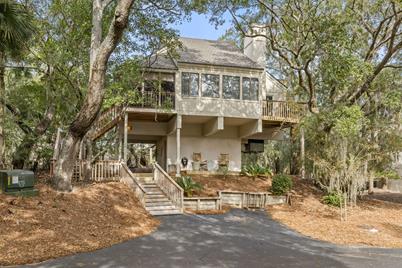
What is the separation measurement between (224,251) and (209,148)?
13.4m

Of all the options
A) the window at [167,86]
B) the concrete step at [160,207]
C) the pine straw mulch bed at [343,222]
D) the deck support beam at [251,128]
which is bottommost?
the pine straw mulch bed at [343,222]

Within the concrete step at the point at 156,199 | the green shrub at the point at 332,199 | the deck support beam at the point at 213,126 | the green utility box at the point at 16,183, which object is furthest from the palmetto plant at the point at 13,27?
the green shrub at the point at 332,199

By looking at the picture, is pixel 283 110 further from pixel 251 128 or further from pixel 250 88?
pixel 250 88

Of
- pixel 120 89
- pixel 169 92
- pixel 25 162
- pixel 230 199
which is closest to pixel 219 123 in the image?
pixel 169 92

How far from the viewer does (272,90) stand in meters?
23.4

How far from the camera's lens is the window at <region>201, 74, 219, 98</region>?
20031mm

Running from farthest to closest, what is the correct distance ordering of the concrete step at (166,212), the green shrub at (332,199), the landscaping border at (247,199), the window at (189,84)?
the window at (189,84) < the green shrub at (332,199) < the landscaping border at (247,199) < the concrete step at (166,212)

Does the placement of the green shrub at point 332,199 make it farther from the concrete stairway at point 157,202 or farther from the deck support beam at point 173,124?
the deck support beam at point 173,124

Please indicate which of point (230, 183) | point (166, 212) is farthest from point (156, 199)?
point (230, 183)

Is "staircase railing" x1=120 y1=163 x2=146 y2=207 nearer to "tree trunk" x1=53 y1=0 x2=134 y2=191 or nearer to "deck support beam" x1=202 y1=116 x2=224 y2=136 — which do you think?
"tree trunk" x1=53 y1=0 x2=134 y2=191

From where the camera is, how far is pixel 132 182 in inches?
586

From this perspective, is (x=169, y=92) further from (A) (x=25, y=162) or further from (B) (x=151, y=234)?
(B) (x=151, y=234)

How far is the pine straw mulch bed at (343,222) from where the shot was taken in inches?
435

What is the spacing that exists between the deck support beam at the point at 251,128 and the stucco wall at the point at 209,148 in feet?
2.38
